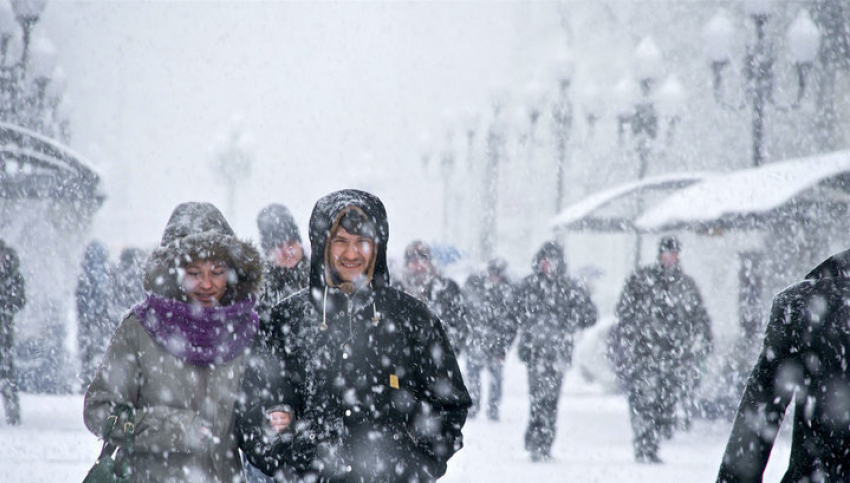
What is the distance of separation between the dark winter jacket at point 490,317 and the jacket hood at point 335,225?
24.7 feet

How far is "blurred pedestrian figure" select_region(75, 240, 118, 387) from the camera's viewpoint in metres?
12.0

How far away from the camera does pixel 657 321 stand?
31.3 feet

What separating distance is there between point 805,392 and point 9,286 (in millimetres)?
8604

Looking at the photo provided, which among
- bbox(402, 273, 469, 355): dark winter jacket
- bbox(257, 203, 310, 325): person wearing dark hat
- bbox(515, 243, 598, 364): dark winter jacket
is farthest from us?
bbox(402, 273, 469, 355): dark winter jacket

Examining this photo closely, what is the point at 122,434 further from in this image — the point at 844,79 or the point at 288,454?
the point at 844,79

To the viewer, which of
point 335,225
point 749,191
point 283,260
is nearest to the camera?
point 335,225

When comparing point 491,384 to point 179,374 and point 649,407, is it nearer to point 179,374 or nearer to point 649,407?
point 649,407

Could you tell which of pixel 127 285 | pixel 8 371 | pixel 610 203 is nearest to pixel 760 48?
pixel 610 203

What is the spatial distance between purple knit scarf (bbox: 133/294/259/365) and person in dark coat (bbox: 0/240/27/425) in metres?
6.65

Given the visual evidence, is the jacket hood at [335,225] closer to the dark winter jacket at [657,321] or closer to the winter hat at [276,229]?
the winter hat at [276,229]

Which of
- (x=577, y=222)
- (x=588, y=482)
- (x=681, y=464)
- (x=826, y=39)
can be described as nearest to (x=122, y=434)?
(x=588, y=482)

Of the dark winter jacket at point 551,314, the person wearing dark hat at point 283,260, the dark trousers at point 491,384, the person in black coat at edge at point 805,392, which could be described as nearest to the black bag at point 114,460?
the person in black coat at edge at point 805,392

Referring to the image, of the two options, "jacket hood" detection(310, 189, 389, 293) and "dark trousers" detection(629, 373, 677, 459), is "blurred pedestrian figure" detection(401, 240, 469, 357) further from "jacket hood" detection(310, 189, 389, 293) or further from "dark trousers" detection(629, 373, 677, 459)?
"jacket hood" detection(310, 189, 389, 293)

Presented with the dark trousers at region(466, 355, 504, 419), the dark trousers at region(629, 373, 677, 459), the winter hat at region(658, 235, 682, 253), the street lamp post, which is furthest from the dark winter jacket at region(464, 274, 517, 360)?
the street lamp post
